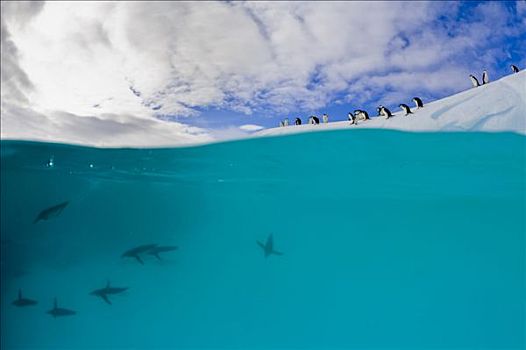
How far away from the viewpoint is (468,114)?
925 cm

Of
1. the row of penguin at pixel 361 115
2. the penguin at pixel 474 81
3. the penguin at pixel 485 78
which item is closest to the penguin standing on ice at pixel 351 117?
the row of penguin at pixel 361 115

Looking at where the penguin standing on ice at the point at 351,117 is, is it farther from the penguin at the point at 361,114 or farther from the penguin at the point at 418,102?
the penguin at the point at 418,102

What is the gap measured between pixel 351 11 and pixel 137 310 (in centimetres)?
3698

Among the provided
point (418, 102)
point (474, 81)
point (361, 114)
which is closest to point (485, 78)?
point (474, 81)

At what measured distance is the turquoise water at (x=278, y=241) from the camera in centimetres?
1430

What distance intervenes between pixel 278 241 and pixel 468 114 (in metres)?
37.9

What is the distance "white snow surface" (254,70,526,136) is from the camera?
8.09 m

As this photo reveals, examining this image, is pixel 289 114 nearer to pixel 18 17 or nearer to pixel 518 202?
pixel 18 17

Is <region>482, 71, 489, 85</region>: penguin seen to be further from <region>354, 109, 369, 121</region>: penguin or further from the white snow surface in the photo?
<region>354, 109, 369, 121</region>: penguin

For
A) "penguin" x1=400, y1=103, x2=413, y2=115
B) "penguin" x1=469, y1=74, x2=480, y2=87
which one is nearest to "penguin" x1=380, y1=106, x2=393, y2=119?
"penguin" x1=400, y1=103, x2=413, y2=115

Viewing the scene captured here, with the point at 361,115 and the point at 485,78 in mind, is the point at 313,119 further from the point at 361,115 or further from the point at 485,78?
the point at 485,78

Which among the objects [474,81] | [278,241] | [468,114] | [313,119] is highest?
[474,81]

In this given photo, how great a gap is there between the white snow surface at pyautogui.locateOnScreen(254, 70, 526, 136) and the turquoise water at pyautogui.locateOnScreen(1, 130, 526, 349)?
981 mm

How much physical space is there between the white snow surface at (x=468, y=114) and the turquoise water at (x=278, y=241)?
0.98 m
